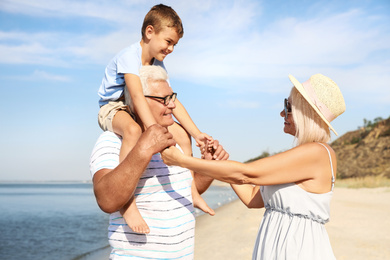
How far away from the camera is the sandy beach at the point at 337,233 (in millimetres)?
8570

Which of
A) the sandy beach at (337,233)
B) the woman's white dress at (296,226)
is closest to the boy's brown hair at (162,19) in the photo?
the woman's white dress at (296,226)

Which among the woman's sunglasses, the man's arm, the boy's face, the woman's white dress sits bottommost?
the woman's white dress

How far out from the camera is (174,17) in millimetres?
3359

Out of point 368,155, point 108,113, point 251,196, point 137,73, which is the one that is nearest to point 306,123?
point 251,196

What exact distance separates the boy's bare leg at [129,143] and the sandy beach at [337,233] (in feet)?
21.7

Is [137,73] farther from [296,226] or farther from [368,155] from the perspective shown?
[368,155]

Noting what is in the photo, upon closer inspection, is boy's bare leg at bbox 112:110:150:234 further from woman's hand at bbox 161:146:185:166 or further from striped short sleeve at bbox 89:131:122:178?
woman's hand at bbox 161:146:185:166

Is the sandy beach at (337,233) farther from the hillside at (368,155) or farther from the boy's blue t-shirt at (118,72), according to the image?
the hillside at (368,155)

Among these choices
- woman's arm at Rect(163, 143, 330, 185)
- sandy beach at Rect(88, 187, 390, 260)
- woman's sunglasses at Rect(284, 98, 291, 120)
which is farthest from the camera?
sandy beach at Rect(88, 187, 390, 260)

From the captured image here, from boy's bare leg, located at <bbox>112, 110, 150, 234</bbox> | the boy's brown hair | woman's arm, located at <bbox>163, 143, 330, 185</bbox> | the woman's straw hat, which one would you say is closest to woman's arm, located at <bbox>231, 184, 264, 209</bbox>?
woman's arm, located at <bbox>163, 143, 330, 185</bbox>

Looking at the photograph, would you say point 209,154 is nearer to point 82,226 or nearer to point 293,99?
point 293,99

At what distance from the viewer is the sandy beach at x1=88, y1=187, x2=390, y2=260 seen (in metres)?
8.57

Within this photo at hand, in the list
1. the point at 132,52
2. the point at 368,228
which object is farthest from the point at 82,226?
the point at 132,52

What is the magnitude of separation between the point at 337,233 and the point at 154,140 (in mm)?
8970
